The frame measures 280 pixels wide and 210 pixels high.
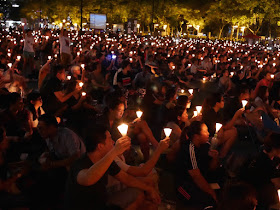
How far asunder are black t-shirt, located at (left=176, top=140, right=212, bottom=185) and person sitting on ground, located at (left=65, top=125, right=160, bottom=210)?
19.4 inches

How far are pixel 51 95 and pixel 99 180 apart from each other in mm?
3837

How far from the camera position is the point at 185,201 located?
3639 millimetres

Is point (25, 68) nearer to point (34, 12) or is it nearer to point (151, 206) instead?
point (151, 206)

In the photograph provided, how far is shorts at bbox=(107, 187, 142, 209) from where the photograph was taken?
3.06 m

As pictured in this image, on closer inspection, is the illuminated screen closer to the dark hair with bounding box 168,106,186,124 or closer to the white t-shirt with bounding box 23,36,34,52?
the white t-shirt with bounding box 23,36,34,52

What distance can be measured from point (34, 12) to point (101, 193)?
75121 mm

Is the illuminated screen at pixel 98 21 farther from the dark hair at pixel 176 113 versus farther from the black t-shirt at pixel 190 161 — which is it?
the black t-shirt at pixel 190 161

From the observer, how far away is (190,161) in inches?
142

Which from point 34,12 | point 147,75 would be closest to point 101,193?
point 147,75

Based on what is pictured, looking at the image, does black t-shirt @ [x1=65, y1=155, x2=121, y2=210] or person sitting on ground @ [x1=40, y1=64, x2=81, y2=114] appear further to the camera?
person sitting on ground @ [x1=40, y1=64, x2=81, y2=114]

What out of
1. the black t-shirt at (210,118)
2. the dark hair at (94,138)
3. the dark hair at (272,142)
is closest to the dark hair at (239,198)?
the dark hair at (94,138)

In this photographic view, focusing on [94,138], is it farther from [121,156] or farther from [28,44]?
[28,44]

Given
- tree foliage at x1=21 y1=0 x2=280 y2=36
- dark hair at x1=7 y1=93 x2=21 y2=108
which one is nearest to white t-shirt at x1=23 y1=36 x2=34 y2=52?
dark hair at x1=7 y1=93 x2=21 y2=108

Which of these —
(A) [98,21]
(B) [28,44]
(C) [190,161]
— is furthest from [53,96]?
(A) [98,21]
